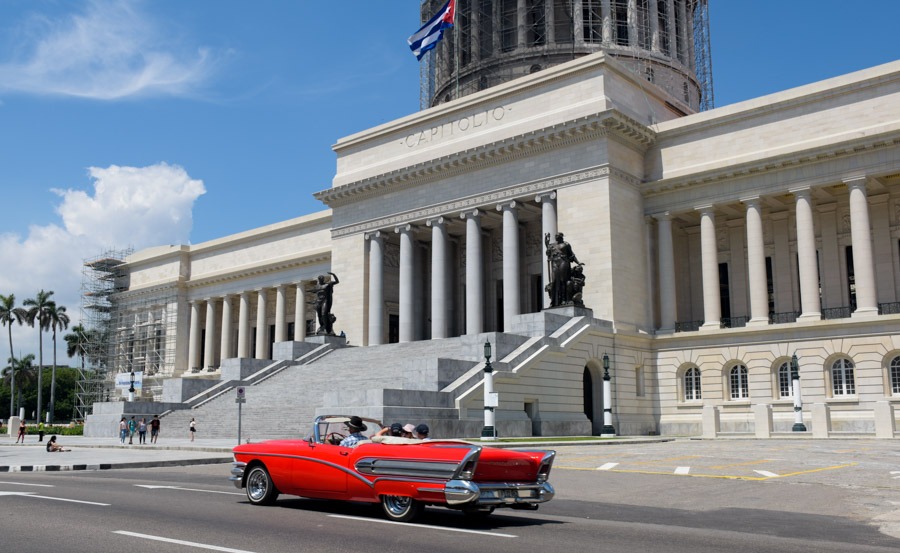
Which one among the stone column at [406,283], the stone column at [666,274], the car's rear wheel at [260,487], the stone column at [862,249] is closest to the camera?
the car's rear wheel at [260,487]

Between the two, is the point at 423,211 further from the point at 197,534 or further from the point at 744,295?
the point at 197,534

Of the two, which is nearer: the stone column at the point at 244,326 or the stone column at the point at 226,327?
the stone column at the point at 244,326

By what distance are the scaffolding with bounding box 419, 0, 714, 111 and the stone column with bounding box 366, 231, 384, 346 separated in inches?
665

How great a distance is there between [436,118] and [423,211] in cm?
612

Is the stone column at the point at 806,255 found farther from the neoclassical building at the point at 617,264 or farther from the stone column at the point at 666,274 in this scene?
the stone column at the point at 666,274

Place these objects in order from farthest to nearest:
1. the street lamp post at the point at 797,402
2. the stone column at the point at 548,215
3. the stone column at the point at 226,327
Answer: the stone column at the point at 226,327, the stone column at the point at 548,215, the street lamp post at the point at 797,402

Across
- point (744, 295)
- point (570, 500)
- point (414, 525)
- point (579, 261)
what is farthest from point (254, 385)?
point (414, 525)

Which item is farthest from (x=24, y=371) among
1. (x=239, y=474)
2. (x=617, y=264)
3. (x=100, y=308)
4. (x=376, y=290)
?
(x=239, y=474)

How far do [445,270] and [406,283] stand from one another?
114 inches

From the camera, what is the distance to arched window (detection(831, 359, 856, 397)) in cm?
4206

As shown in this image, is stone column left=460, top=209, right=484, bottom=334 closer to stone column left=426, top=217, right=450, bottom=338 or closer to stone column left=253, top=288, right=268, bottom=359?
stone column left=426, top=217, right=450, bottom=338

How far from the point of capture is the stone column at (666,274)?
48.7 m

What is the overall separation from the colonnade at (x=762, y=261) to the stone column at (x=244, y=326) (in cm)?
3996

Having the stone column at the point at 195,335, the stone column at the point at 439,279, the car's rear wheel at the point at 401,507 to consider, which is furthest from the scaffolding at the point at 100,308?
the car's rear wheel at the point at 401,507
